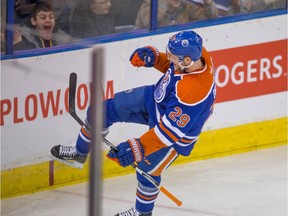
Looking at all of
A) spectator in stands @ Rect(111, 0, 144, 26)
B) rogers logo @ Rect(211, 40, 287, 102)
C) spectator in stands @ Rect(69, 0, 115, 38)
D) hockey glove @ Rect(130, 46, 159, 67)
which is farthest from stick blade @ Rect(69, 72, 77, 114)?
rogers logo @ Rect(211, 40, 287, 102)

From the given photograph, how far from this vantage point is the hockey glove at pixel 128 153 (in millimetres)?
4773

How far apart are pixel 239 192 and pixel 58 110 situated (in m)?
1.24

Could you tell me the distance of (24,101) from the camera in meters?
5.73

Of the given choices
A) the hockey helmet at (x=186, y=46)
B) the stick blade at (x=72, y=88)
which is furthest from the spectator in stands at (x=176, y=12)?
the hockey helmet at (x=186, y=46)

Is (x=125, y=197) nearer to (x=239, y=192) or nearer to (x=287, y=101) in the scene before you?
(x=239, y=192)

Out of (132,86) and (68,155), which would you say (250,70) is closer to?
(132,86)

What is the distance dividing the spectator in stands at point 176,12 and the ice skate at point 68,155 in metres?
1.22

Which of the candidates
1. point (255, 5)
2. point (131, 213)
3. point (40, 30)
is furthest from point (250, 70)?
point (131, 213)

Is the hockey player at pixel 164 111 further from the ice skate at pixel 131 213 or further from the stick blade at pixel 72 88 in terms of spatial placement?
the stick blade at pixel 72 88

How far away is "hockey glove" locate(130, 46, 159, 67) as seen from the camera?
514 centimetres

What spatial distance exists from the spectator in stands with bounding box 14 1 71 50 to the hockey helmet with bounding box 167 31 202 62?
1151mm

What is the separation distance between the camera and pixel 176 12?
6375 mm

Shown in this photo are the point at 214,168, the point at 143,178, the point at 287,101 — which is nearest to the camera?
the point at 143,178

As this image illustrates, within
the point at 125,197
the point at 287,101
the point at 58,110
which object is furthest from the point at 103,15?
the point at 287,101
